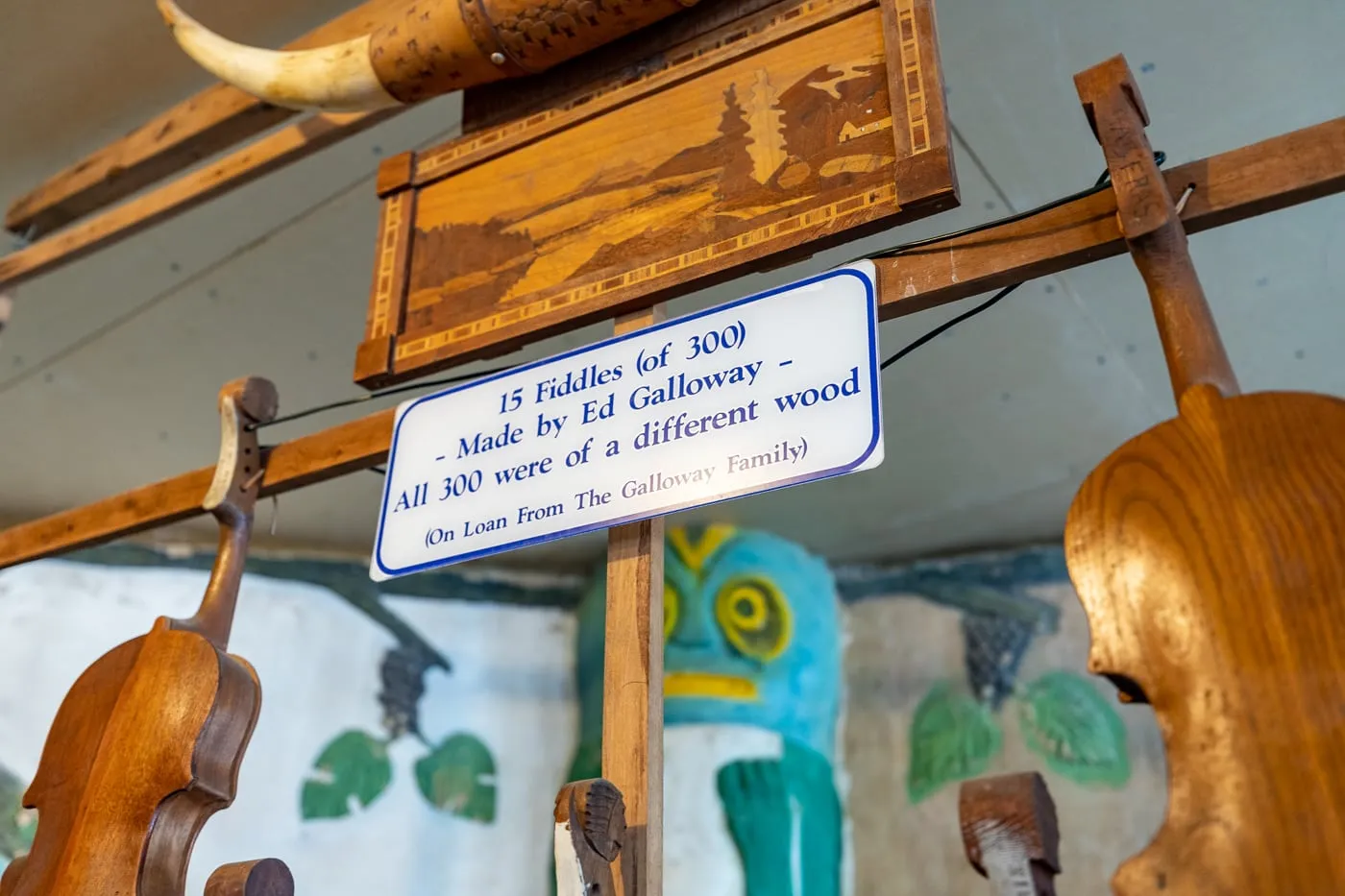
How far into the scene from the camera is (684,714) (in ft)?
9.81

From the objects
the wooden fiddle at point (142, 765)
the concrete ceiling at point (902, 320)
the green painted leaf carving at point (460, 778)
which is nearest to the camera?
the wooden fiddle at point (142, 765)

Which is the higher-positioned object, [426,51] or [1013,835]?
[426,51]

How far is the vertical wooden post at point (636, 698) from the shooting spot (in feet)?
3.70

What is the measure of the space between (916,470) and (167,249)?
6.27ft

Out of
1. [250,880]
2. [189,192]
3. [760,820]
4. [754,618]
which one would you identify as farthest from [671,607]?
[250,880]

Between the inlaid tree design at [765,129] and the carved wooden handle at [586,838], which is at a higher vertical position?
the inlaid tree design at [765,129]

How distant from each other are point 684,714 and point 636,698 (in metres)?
1.83

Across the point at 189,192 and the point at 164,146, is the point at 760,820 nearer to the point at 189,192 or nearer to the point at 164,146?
the point at 189,192

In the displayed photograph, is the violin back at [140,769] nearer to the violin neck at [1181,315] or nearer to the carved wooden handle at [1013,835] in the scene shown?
the carved wooden handle at [1013,835]

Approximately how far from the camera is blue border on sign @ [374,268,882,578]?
3.86 feet

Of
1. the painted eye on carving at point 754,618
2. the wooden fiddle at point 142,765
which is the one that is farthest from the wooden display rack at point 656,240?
the painted eye on carving at point 754,618

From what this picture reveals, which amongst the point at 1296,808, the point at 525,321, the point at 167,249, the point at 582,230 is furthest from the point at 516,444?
the point at 167,249

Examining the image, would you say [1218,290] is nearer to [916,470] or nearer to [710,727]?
[916,470]

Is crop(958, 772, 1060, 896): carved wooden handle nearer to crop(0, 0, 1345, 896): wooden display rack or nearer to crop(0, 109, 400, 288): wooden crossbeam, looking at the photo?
crop(0, 0, 1345, 896): wooden display rack
